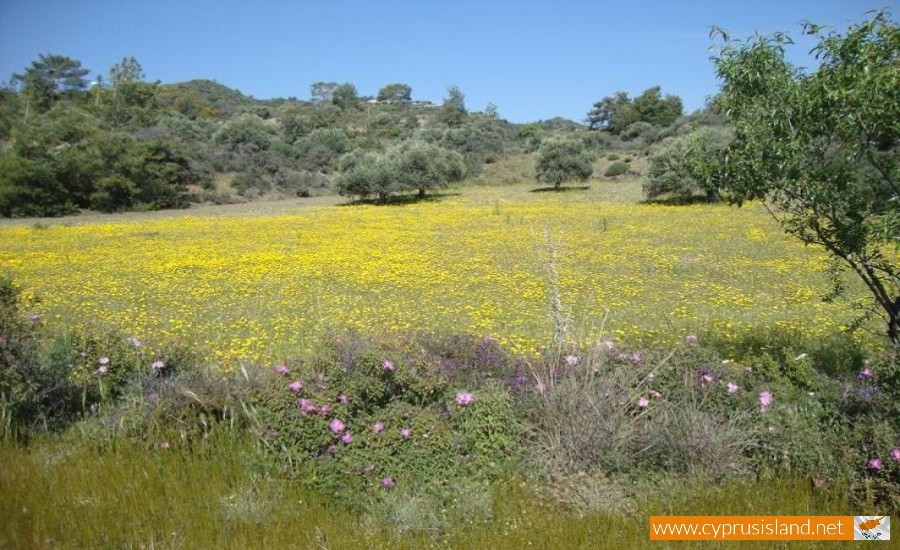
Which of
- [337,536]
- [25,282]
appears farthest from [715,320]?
[25,282]

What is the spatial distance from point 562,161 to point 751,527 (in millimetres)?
34256

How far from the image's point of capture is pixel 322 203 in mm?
33688

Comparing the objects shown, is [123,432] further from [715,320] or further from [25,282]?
[25,282]

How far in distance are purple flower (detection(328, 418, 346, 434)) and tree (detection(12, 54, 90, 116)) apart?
6250 cm

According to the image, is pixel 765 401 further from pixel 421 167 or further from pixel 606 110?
pixel 606 110

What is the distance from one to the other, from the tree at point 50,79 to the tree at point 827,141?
62.8 m

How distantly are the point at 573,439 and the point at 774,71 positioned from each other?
3.79m

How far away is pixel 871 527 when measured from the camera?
10.4ft

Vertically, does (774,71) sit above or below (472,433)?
above

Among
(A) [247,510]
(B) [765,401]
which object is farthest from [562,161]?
(A) [247,510]

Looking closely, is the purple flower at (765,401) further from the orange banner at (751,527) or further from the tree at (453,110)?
the tree at (453,110)

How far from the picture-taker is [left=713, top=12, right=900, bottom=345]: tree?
180 inches

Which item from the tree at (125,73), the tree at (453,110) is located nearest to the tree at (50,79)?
the tree at (125,73)

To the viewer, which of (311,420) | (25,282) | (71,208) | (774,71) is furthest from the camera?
(71,208)
